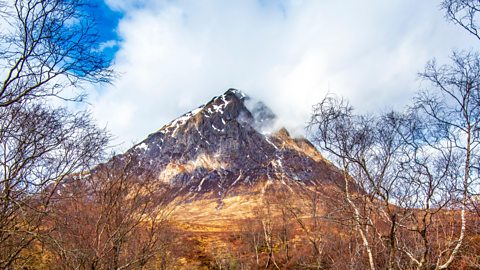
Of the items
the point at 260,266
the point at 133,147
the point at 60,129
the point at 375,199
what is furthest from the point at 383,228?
the point at 260,266

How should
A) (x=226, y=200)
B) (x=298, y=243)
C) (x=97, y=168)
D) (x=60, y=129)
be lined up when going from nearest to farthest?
(x=60, y=129) < (x=97, y=168) < (x=298, y=243) < (x=226, y=200)

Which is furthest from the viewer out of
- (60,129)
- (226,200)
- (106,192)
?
(226,200)

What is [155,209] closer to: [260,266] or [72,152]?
[72,152]

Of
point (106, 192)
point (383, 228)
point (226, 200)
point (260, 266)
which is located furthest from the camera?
point (226, 200)

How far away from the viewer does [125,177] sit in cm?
1205

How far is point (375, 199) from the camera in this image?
11352mm

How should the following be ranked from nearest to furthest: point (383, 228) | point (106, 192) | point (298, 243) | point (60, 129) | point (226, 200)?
point (60, 129) → point (106, 192) → point (383, 228) → point (298, 243) → point (226, 200)

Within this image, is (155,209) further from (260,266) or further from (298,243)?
(298,243)

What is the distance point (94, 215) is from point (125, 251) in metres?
2.35

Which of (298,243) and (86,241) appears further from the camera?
(298,243)

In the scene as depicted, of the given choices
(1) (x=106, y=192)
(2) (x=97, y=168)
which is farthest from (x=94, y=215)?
(2) (x=97, y=168)

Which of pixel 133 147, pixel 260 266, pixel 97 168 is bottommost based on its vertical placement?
pixel 260 266

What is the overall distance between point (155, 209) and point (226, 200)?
186 m

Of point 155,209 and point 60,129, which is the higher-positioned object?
point 60,129
